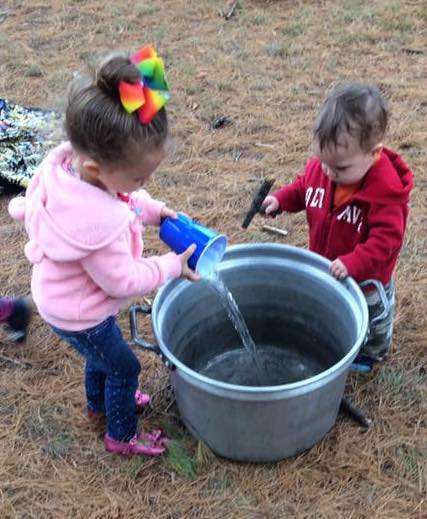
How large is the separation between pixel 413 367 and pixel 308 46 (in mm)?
2939

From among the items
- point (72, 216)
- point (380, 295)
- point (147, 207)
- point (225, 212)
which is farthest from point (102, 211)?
point (225, 212)

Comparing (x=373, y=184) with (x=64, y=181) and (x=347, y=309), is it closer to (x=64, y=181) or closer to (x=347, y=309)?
(x=347, y=309)

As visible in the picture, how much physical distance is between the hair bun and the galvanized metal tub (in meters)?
0.68

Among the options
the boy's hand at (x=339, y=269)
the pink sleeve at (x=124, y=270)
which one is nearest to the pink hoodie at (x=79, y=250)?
the pink sleeve at (x=124, y=270)

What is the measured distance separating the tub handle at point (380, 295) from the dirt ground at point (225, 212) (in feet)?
0.91

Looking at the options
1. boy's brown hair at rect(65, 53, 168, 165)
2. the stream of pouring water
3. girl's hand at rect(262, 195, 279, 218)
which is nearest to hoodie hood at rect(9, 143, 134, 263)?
boy's brown hair at rect(65, 53, 168, 165)

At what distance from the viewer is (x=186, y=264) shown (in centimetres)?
177

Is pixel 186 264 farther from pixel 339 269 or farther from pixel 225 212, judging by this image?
pixel 225 212

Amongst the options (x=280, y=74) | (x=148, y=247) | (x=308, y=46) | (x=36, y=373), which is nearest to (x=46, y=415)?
(x=36, y=373)

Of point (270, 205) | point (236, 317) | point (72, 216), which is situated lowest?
point (236, 317)

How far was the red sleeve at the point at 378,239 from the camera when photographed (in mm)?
1964

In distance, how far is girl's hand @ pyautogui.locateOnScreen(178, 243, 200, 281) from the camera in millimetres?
1759

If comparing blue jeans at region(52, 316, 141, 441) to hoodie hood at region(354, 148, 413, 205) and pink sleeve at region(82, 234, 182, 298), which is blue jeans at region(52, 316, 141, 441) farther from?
hoodie hood at region(354, 148, 413, 205)

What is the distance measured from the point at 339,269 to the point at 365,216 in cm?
18
